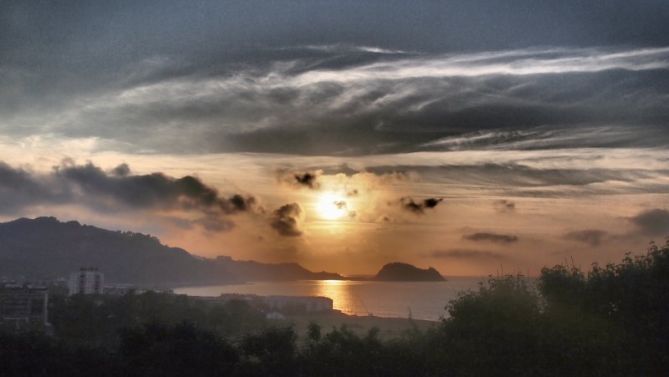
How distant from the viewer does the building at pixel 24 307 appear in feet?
203

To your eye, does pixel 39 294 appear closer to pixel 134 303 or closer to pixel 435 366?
pixel 134 303

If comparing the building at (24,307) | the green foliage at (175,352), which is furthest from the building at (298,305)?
the green foliage at (175,352)

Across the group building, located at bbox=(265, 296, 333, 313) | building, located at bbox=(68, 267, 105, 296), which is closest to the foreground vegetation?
building, located at bbox=(265, 296, 333, 313)

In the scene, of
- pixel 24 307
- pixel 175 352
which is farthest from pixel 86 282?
pixel 175 352

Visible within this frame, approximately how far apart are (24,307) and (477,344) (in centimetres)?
5430

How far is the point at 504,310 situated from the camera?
23688 mm

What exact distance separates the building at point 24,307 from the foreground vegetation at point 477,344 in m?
38.7

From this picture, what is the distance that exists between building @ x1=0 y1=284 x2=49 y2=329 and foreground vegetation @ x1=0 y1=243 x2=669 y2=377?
38712mm

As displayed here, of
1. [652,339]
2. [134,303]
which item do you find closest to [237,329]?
Answer: [134,303]

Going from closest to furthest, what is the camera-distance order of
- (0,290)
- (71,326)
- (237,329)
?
(71,326) → (237,329) → (0,290)

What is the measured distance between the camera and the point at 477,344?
75.4 ft

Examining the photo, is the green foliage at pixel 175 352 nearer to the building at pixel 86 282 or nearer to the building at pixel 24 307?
the building at pixel 24 307

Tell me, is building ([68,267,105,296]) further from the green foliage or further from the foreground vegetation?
the foreground vegetation

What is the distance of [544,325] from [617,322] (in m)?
2.13
